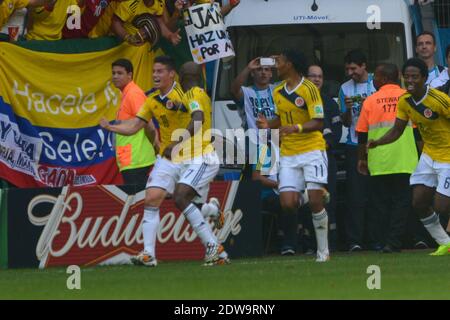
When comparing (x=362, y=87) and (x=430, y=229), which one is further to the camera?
(x=362, y=87)

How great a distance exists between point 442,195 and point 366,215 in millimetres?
2149

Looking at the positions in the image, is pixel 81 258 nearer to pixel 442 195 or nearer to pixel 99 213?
pixel 99 213

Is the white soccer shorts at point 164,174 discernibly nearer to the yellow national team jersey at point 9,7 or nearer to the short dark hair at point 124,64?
the short dark hair at point 124,64

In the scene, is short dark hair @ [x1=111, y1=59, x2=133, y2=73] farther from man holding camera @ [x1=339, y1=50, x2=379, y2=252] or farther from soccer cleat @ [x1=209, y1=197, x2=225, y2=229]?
man holding camera @ [x1=339, y1=50, x2=379, y2=252]

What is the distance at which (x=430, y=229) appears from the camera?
15.8 metres

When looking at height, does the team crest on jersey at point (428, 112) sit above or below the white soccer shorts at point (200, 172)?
above

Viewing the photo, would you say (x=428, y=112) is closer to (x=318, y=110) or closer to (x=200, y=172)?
(x=318, y=110)

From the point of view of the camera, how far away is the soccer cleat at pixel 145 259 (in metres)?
14.6

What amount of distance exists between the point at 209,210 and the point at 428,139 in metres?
2.61

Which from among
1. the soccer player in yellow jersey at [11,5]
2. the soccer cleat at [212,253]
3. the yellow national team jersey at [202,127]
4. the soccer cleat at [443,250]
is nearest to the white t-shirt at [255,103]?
the yellow national team jersey at [202,127]

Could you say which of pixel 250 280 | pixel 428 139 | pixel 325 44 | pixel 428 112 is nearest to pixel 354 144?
pixel 325 44

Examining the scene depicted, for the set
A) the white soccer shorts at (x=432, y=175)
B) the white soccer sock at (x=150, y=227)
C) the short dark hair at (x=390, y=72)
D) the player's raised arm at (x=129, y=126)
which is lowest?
the white soccer sock at (x=150, y=227)

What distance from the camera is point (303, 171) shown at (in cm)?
1506
